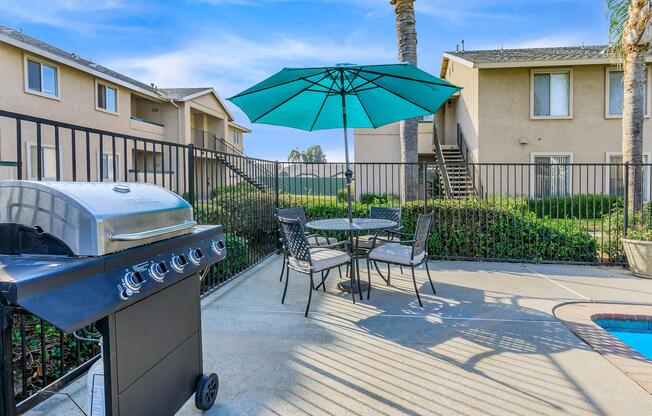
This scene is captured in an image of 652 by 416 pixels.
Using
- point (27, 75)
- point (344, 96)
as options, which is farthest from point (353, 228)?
point (27, 75)

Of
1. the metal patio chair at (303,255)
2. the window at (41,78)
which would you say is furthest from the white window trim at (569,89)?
the window at (41,78)

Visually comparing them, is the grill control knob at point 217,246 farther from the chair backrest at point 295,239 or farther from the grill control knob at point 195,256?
the chair backrest at point 295,239

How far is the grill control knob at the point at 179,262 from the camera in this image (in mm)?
1857

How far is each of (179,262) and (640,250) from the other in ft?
20.9

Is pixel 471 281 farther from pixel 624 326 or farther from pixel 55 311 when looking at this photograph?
pixel 55 311

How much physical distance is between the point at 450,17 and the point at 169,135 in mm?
14448

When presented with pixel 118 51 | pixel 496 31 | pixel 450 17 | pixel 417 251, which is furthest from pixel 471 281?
pixel 118 51

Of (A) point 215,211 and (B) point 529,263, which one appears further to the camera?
(B) point 529,263

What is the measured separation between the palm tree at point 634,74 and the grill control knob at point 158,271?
7108mm

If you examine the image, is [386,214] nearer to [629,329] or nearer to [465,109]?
[629,329]

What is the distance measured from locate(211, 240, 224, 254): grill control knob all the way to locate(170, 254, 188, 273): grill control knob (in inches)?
13.3

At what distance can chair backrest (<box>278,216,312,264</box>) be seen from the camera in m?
4.02

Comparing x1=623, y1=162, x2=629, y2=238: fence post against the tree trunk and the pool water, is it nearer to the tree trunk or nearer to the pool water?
the tree trunk

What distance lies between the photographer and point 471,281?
208 inches
